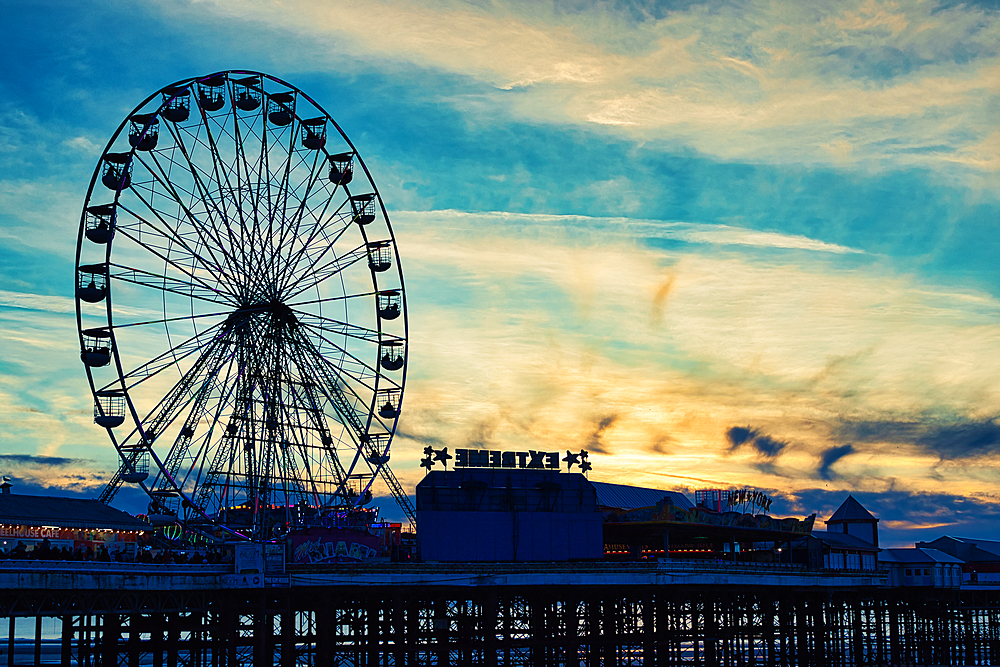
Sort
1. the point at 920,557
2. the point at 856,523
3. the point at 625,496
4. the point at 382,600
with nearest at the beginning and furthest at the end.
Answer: the point at 382,600
the point at 625,496
the point at 920,557
the point at 856,523

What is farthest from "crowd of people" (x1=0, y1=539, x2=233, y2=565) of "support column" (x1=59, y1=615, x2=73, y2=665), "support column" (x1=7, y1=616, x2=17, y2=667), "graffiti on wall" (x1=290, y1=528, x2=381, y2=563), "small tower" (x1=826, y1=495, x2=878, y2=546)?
"small tower" (x1=826, y1=495, x2=878, y2=546)

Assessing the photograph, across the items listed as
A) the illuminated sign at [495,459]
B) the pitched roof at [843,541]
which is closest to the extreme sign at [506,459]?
the illuminated sign at [495,459]

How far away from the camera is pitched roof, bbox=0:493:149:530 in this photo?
64.9 m

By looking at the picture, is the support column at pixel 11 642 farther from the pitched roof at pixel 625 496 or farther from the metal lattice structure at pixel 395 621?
the pitched roof at pixel 625 496

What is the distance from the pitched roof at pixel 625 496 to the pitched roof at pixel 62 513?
1585 inches

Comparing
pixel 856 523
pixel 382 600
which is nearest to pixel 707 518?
pixel 382 600

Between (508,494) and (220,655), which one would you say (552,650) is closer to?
(508,494)

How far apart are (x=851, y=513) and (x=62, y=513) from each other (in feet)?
294

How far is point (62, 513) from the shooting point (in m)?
68.4

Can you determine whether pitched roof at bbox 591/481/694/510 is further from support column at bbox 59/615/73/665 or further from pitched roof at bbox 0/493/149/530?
support column at bbox 59/615/73/665

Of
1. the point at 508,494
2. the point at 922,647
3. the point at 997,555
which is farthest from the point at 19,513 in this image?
the point at 997,555

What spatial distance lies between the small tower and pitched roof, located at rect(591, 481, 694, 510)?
89.1 ft

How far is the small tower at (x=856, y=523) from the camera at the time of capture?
126 meters

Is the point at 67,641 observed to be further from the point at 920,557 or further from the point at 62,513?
the point at 920,557
